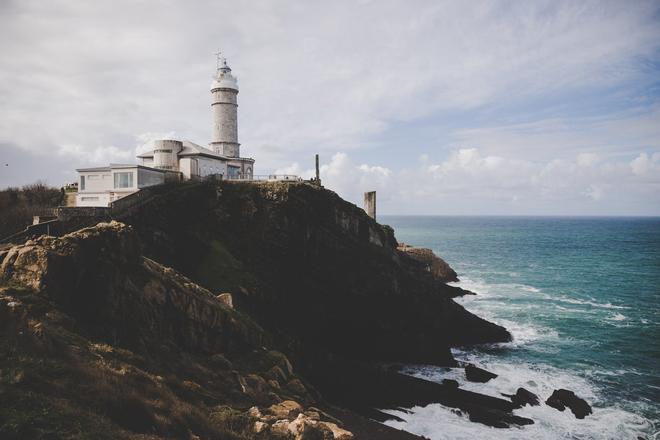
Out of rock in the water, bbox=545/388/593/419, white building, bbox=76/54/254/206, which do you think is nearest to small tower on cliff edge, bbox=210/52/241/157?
white building, bbox=76/54/254/206

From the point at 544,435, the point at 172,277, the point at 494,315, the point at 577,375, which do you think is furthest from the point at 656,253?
the point at 172,277

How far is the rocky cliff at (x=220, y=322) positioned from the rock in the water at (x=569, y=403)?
401 centimetres

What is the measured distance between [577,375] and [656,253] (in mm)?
94057

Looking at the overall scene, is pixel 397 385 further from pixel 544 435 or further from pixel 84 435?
pixel 84 435

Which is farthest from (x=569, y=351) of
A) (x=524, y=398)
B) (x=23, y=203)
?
(x=23, y=203)

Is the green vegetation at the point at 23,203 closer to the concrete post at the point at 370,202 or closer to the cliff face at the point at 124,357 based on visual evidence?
the cliff face at the point at 124,357

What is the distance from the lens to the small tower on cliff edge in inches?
2350

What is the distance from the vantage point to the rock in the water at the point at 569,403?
2859cm

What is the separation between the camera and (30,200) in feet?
129

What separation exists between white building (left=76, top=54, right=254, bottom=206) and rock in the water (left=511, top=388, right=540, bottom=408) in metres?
39.5

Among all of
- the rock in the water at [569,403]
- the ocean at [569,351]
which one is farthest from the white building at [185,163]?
the rock in the water at [569,403]

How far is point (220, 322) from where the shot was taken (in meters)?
22.4

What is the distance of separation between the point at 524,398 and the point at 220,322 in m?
24.6

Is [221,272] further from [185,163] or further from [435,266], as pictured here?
[435,266]
